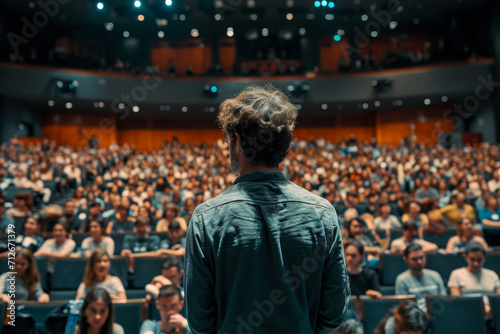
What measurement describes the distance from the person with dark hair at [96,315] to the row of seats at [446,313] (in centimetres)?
156

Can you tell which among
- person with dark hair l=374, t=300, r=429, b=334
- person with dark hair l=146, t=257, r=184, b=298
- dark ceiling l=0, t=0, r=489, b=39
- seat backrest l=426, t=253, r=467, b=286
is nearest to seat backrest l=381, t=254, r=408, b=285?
seat backrest l=426, t=253, r=467, b=286

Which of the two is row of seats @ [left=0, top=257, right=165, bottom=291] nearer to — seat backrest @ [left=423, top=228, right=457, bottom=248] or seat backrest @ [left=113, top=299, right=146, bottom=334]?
seat backrest @ [left=113, top=299, right=146, bottom=334]

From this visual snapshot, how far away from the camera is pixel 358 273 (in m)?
3.14

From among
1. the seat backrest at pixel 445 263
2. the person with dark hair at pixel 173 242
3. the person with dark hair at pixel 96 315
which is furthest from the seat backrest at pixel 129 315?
the seat backrest at pixel 445 263

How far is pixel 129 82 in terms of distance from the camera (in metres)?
13.8

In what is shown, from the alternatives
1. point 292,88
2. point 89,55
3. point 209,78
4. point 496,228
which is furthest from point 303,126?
point 496,228

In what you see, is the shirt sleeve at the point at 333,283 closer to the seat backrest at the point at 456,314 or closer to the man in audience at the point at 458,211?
the seat backrest at the point at 456,314

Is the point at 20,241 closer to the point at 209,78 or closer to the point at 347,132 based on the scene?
the point at 209,78

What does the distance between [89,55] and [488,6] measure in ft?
42.9

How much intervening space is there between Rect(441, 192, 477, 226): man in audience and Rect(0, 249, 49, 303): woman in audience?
453 centimetres

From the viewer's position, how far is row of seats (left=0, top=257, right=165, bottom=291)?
3.39 m

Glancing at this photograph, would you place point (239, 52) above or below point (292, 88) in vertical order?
above

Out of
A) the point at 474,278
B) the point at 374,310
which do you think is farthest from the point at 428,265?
the point at 374,310

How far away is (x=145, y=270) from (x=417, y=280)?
2132mm
